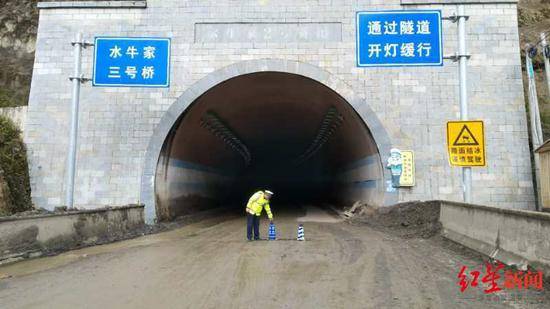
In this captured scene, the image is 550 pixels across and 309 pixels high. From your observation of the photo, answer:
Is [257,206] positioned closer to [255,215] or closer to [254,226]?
[255,215]

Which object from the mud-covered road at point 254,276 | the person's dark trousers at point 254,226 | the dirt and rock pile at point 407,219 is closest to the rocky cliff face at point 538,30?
the dirt and rock pile at point 407,219

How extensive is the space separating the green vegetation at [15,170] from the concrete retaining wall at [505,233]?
1052 cm

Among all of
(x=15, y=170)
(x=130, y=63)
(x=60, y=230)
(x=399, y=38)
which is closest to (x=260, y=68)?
(x=130, y=63)

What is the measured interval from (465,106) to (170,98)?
7637 mm

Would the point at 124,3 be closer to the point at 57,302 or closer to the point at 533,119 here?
the point at 57,302

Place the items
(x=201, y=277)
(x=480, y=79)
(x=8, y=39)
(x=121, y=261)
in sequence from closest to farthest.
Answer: (x=201, y=277)
(x=121, y=261)
(x=480, y=79)
(x=8, y=39)

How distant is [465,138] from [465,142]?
0.08 metres

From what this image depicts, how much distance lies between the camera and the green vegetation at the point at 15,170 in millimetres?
11266

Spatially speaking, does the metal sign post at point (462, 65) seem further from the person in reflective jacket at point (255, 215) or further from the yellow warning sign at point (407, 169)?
the person in reflective jacket at point (255, 215)

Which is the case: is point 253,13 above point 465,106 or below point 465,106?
above

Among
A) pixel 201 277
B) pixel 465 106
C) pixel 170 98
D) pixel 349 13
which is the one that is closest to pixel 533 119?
pixel 465 106

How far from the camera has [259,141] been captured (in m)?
22.9

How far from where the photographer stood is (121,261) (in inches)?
264

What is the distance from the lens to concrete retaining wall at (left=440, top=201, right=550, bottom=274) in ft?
15.9
